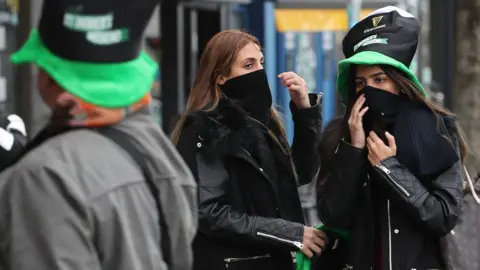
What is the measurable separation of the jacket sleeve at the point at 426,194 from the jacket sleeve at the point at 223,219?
0.40m

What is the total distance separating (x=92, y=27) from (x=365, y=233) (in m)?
1.75

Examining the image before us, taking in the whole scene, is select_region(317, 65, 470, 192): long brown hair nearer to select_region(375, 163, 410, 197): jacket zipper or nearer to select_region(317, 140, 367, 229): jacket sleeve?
select_region(317, 140, 367, 229): jacket sleeve

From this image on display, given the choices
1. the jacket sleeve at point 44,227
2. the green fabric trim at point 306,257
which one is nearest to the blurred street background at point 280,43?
the green fabric trim at point 306,257

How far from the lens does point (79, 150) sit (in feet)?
7.24

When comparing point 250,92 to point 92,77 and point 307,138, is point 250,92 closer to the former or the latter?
point 307,138

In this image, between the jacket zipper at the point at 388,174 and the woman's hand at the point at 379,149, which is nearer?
the jacket zipper at the point at 388,174

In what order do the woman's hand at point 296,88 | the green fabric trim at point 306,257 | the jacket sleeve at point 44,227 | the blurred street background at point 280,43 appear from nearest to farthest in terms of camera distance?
the jacket sleeve at point 44,227, the green fabric trim at point 306,257, the woman's hand at point 296,88, the blurred street background at point 280,43

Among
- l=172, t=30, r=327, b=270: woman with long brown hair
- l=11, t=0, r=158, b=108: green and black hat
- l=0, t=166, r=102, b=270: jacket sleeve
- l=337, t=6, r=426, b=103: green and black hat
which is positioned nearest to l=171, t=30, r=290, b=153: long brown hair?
l=172, t=30, r=327, b=270: woman with long brown hair

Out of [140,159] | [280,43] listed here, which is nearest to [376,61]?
[140,159]

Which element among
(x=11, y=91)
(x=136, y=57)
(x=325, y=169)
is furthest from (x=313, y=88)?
(x=136, y=57)

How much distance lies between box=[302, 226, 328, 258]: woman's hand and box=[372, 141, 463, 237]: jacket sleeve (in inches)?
12.8

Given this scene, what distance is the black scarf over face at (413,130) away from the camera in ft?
11.9

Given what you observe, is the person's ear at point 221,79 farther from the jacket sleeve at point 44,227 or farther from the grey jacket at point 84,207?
the jacket sleeve at point 44,227

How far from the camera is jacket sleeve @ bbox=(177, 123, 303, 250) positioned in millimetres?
3654
